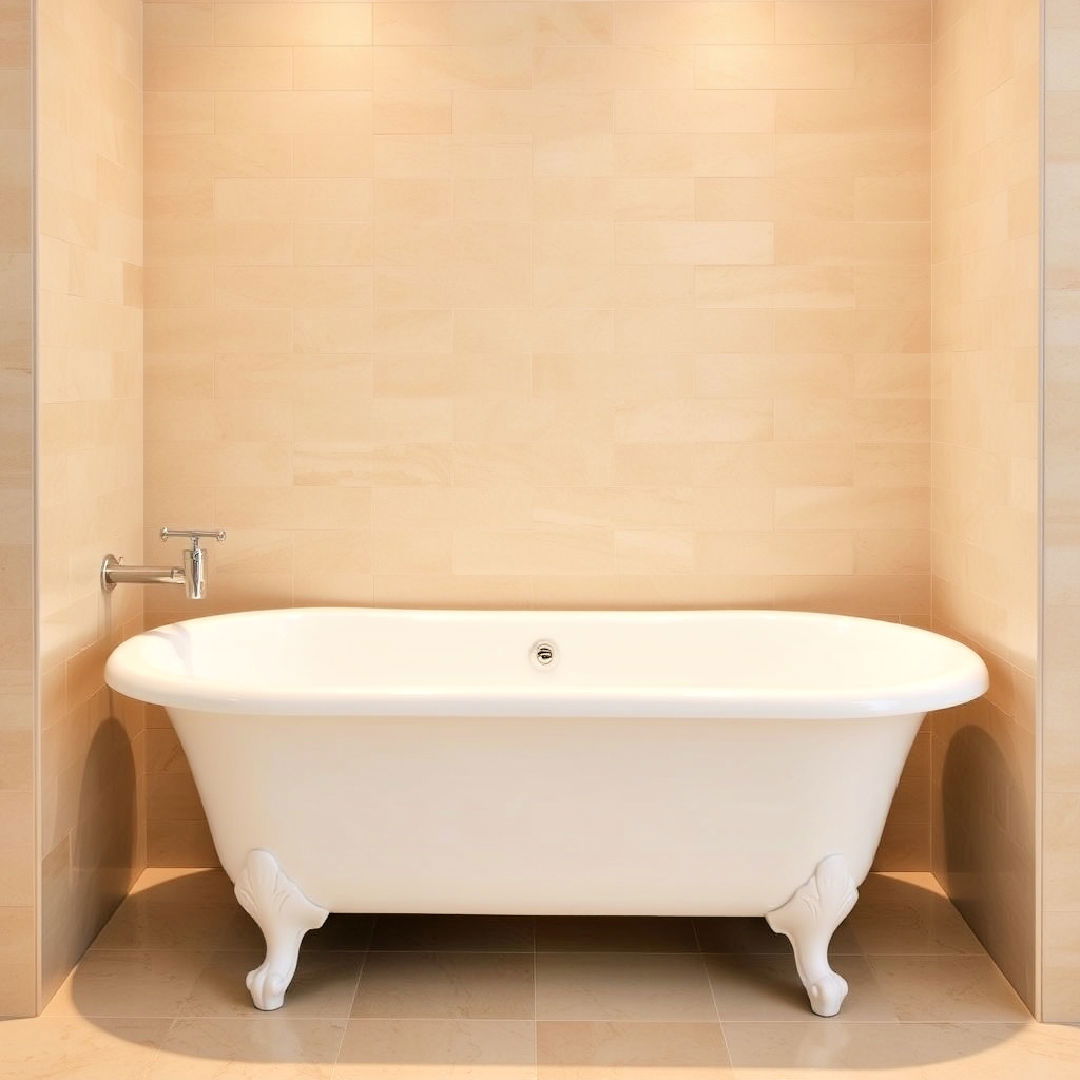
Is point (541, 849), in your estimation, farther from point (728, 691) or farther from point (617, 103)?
point (617, 103)

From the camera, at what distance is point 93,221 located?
9.99 feet

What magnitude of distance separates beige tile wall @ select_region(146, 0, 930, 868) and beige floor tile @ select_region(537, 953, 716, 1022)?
36.4 inches

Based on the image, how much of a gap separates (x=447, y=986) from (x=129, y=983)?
0.67 m

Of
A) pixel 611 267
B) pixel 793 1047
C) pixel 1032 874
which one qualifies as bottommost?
pixel 793 1047

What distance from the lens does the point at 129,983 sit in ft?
9.38

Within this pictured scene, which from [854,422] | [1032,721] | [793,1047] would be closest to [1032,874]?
[1032,721]

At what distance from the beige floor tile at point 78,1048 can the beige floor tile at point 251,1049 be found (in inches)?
1.8

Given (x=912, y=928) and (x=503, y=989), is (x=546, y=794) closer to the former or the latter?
(x=503, y=989)

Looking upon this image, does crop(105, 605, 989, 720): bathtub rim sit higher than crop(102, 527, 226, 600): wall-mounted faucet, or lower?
lower

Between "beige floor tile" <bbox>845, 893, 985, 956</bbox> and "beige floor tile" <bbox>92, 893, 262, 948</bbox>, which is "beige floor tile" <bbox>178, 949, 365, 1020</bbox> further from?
"beige floor tile" <bbox>845, 893, 985, 956</bbox>

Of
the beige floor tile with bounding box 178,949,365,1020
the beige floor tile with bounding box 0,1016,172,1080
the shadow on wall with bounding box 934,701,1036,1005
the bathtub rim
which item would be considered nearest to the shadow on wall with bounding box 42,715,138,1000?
the beige floor tile with bounding box 0,1016,172,1080

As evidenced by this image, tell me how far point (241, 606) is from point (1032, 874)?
196cm

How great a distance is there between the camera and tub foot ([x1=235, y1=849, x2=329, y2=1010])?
2.68 meters

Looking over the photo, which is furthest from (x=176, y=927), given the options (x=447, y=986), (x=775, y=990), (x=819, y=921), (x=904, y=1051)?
(x=904, y=1051)
